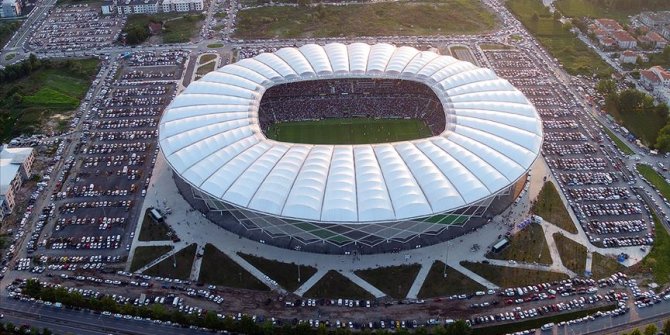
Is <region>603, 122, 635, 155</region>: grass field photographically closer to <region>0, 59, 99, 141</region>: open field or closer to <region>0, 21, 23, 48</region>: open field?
<region>0, 59, 99, 141</region>: open field

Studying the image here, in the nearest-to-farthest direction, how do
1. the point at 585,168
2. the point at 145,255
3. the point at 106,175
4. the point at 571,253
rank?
the point at 571,253, the point at 145,255, the point at 106,175, the point at 585,168

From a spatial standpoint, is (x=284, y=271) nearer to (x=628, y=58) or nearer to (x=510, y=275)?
(x=510, y=275)

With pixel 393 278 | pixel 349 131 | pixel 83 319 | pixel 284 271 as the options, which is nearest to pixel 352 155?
pixel 393 278

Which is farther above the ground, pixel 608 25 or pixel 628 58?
pixel 608 25

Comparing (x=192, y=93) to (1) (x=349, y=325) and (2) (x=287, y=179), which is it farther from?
(1) (x=349, y=325)

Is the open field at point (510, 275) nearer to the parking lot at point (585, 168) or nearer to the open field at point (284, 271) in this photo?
the parking lot at point (585, 168)

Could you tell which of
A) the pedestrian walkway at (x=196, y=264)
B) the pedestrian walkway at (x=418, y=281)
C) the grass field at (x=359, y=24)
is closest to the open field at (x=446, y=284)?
the pedestrian walkway at (x=418, y=281)

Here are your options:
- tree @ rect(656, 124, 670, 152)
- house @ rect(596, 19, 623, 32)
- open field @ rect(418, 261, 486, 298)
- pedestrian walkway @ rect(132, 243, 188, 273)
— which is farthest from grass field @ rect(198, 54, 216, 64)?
house @ rect(596, 19, 623, 32)
